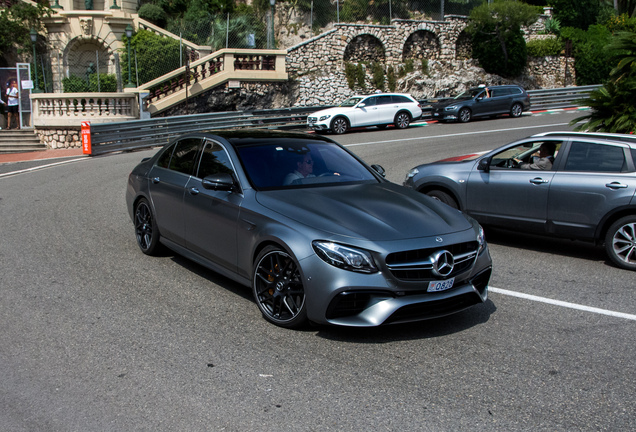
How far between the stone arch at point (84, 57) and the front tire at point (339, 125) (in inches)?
661

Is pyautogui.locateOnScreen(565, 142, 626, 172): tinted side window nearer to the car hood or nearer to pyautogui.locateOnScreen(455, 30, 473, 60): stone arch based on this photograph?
the car hood

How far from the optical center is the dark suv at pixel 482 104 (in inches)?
1134

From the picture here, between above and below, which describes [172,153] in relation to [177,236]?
above

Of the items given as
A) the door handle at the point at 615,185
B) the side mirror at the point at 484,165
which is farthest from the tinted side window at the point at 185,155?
the door handle at the point at 615,185

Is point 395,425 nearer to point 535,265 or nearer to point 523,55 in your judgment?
point 535,265

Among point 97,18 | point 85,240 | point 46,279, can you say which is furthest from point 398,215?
point 97,18

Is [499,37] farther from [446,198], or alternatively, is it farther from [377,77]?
[446,198]

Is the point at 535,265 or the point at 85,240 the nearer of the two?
the point at 535,265

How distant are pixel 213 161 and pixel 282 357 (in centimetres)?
253

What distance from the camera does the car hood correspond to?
5.20m

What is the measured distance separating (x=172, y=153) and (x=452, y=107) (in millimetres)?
22914

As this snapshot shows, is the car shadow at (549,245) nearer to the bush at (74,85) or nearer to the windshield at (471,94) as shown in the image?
the windshield at (471,94)

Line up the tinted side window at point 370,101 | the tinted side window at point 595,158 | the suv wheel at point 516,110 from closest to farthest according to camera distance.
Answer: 1. the tinted side window at point 595,158
2. the tinted side window at point 370,101
3. the suv wheel at point 516,110

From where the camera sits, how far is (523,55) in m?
39.2
